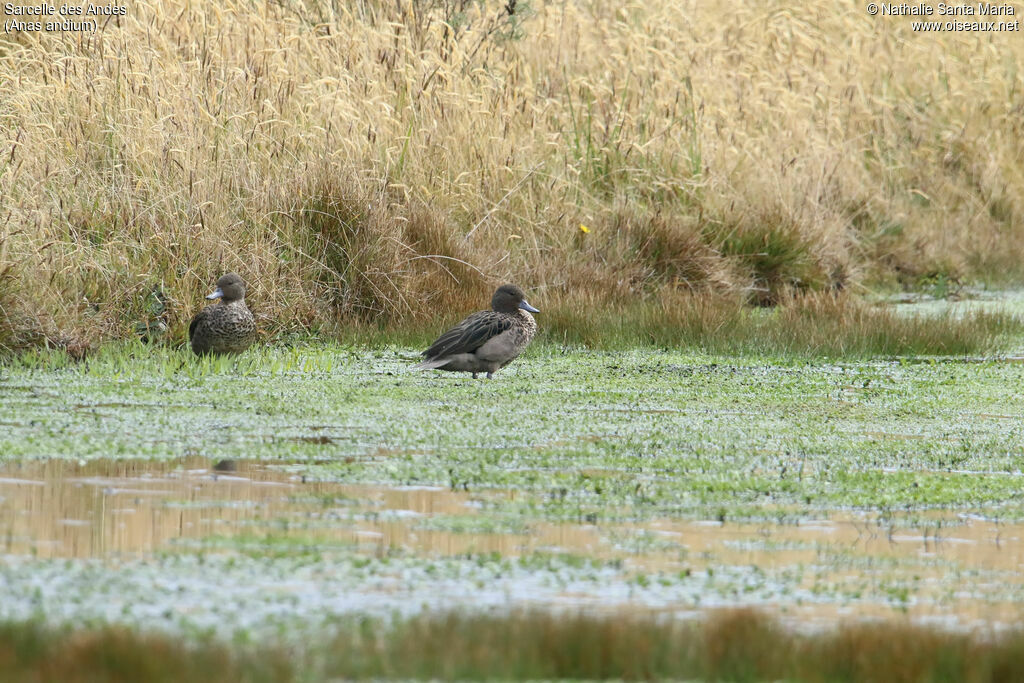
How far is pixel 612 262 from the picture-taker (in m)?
11.5

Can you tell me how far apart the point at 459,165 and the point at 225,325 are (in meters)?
3.42

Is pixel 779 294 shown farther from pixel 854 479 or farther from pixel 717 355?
pixel 854 479

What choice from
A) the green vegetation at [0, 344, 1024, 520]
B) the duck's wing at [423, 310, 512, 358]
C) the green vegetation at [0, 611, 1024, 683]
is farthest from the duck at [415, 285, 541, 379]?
the green vegetation at [0, 611, 1024, 683]

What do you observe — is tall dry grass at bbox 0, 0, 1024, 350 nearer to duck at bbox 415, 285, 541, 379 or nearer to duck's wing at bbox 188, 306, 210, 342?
duck's wing at bbox 188, 306, 210, 342

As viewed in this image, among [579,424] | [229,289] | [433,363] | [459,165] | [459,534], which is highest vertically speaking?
[459,165]

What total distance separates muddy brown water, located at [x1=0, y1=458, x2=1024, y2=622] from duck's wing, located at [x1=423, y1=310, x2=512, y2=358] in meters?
2.80

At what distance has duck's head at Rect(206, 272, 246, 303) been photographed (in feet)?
27.6

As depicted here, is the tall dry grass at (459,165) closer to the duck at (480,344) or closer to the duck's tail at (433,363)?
the duck's tail at (433,363)

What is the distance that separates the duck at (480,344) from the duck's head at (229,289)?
1.07m

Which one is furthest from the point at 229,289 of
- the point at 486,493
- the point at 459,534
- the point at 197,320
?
the point at 459,534

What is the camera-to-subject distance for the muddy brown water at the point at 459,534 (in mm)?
4160

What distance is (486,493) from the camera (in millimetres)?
5219

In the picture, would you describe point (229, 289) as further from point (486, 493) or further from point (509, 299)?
point (486, 493)

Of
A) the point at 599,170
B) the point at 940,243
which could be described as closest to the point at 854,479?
the point at 599,170
